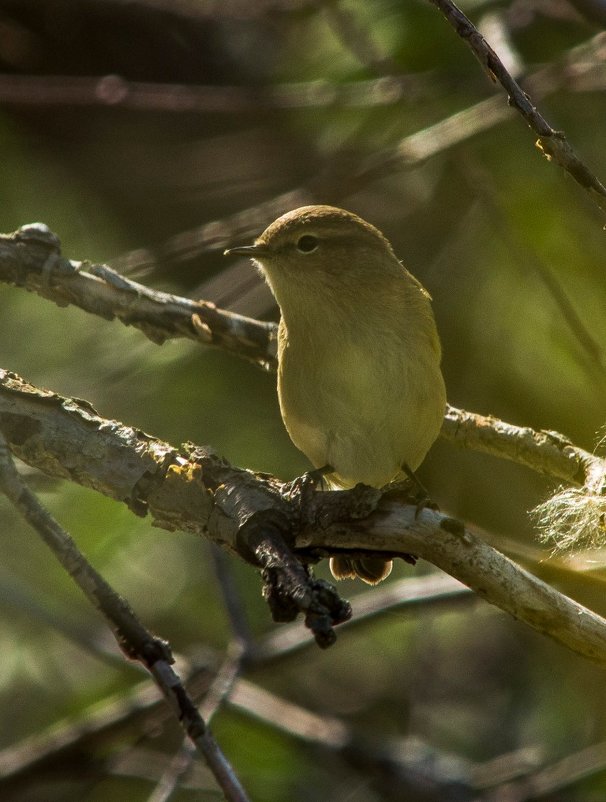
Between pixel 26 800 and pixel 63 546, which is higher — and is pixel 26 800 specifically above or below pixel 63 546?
above

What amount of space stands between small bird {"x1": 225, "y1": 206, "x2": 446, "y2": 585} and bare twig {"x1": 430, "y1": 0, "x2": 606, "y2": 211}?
1265mm

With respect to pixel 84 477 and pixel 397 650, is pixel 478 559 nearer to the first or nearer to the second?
pixel 84 477

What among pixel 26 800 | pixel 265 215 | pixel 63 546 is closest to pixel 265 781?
pixel 26 800

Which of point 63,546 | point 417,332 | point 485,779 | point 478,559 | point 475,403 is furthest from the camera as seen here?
point 475,403

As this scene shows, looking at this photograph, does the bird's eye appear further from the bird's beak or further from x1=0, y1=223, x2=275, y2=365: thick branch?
x1=0, y1=223, x2=275, y2=365: thick branch

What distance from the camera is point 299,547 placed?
2.43 metres

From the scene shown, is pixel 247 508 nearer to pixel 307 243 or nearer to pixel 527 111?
pixel 527 111

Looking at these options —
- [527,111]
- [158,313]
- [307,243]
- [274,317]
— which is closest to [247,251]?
[307,243]

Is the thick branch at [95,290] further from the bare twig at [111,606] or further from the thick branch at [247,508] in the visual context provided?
the bare twig at [111,606]

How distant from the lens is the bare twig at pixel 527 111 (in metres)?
1.97

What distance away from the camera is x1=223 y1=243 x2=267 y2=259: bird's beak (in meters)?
3.65

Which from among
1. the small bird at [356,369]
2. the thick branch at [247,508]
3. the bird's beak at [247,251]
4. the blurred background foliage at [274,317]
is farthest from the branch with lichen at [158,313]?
the blurred background foliage at [274,317]

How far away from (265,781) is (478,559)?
2.50m

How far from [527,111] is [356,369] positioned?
1381 mm
